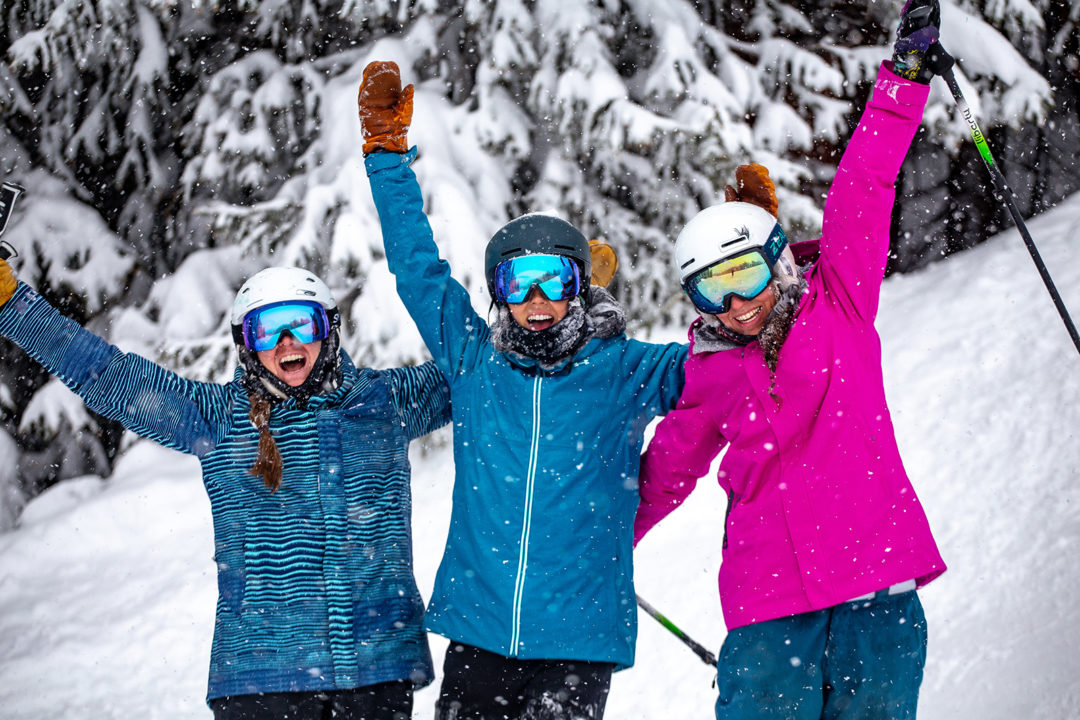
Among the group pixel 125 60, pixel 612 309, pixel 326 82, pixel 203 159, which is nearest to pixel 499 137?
pixel 326 82

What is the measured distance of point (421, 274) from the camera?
3.24 metres

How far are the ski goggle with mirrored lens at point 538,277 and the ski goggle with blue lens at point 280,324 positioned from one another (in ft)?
2.21

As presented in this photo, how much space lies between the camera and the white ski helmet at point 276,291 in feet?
10.6

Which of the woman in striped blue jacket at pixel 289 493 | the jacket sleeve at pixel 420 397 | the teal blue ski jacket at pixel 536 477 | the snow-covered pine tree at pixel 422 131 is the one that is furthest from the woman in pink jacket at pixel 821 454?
the snow-covered pine tree at pixel 422 131

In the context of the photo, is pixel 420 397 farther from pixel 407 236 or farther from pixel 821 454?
pixel 821 454

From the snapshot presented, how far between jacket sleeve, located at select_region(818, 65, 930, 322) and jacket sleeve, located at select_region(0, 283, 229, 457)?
2.09 metres

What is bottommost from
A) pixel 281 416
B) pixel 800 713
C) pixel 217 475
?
pixel 800 713

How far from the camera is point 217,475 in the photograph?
312 centimetres

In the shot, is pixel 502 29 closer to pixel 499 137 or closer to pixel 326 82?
pixel 499 137

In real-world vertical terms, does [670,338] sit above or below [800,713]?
above

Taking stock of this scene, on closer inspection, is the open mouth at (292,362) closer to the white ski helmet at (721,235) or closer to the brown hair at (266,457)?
the brown hair at (266,457)

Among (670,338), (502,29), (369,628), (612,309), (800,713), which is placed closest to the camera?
(800,713)

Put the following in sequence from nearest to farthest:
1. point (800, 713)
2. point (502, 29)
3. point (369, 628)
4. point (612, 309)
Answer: point (800, 713) → point (369, 628) → point (612, 309) → point (502, 29)

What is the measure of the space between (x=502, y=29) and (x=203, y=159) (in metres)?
2.75
